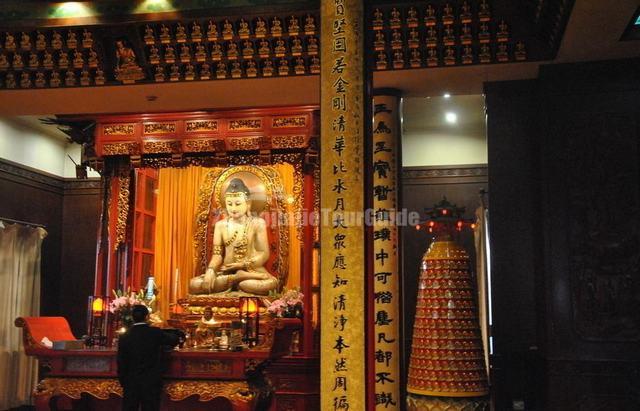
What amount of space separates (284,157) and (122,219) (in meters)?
1.78

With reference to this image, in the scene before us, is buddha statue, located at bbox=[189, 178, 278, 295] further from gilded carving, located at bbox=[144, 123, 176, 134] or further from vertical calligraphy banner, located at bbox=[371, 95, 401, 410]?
vertical calligraphy banner, located at bbox=[371, 95, 401, 410]

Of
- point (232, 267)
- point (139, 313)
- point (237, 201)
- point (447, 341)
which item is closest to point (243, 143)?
point (237, 201)

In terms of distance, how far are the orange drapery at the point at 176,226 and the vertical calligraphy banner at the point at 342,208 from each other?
466 centimetres

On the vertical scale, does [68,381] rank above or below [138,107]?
below

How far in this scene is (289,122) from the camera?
666 cm

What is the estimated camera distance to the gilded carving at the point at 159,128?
690 centimetres

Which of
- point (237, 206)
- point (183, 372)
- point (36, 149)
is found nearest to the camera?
point (183, 372)

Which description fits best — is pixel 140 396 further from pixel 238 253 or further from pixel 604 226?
pixel 604 226

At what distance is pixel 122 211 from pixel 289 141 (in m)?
1.89

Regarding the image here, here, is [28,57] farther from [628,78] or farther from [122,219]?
[628,78]

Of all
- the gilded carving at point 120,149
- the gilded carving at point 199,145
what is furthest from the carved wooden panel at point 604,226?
the gilded carving at point 120,149

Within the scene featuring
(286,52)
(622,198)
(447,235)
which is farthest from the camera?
(447,235)

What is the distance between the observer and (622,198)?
501 centimetres

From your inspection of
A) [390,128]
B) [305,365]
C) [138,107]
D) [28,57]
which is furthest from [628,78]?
[28,57]
